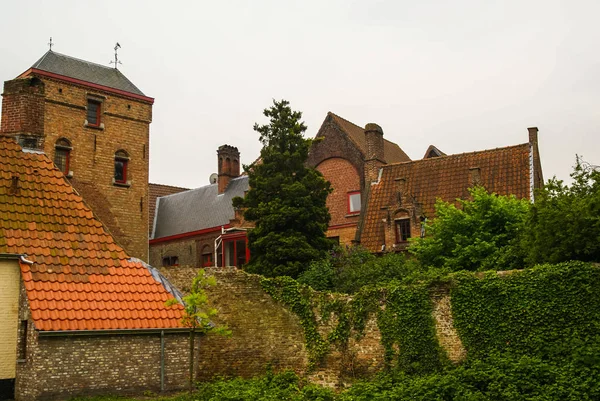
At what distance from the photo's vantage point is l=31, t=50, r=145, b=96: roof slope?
93.1 ft

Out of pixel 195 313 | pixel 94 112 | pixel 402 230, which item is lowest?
pixel 195 313

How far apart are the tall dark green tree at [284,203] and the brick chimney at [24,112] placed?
765cm

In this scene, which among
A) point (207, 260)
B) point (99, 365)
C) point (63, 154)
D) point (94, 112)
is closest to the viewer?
point (99, 365)

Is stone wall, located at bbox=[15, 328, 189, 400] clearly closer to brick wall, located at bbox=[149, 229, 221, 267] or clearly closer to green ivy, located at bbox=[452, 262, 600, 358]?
green ivy, located at bbox=[452, 262, 600, 358]

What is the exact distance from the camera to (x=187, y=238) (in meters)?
36.3

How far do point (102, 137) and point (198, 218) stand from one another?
31.1 ft

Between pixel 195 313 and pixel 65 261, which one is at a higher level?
pixel 65 261

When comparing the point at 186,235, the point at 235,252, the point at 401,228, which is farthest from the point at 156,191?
the point at 401,228

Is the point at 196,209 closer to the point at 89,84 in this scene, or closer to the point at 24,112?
the point at 89,84

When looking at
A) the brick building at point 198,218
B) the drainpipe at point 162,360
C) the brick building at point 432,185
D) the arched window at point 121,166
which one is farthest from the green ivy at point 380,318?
the brick building at point 198,218

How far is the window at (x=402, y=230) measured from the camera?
26.5 m

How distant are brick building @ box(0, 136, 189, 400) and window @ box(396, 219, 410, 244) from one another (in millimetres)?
11337

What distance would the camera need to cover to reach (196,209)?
125ft

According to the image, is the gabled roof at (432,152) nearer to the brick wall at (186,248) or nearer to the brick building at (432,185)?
the brick building at (432,185)
